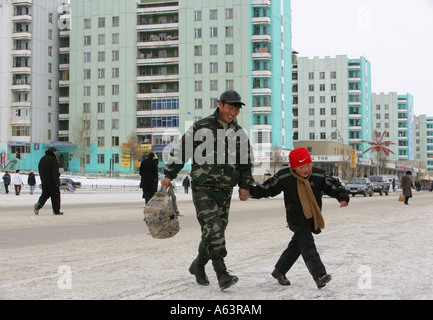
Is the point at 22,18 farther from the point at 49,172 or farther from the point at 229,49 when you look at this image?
the point at 49,172

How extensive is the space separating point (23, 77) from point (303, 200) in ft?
258

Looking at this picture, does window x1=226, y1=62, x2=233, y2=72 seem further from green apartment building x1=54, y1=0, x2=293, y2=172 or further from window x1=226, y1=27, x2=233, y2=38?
Answer: window x1=226, y1=27, x2=233, y2=38

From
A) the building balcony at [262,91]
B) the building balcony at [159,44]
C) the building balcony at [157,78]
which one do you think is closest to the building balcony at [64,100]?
the building balcony at [157,78]

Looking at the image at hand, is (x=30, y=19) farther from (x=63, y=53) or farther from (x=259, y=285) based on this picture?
(x=259, y=285)

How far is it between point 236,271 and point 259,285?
854 mm

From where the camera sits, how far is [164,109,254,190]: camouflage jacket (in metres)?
5.02

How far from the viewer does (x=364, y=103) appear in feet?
383

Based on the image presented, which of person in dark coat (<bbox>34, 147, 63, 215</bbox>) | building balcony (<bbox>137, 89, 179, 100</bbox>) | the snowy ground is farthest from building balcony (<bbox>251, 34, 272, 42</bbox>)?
the snowy ground

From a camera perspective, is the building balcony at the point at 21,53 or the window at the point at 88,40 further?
the window at the point at 88,40

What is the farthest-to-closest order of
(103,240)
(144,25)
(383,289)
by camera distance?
(144,25)
(103,240)
(383,289)

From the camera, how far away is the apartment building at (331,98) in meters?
115

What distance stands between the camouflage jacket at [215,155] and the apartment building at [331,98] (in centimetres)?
11039

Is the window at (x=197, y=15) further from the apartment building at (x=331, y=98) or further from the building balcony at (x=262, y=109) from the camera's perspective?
the apartment building at (x=331, y=98)
